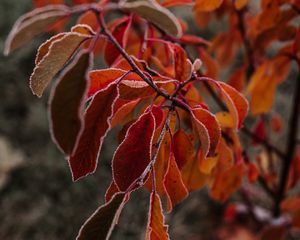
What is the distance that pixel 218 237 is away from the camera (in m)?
3.43

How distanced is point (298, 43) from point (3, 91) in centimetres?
341

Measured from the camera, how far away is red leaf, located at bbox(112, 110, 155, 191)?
49cm

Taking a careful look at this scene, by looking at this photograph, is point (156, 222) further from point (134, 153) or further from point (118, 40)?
point (118, 40)

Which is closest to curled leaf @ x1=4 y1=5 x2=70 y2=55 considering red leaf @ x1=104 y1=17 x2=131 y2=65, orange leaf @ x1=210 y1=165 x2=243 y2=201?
red leaf @ x1=104 y1=17 x2=131 y2=65

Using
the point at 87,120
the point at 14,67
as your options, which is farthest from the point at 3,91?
the point at 87,120

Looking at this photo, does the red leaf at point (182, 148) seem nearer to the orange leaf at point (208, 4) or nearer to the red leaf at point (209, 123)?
the red leaf at point (209, 123)

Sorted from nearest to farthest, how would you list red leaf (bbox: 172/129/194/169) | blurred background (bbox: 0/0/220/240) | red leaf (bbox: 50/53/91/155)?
red leaf (bbox: 50/53/91/155), red leaf (bbox: 172/129/194/169), blurred background (bbox: 0/0/220/240)

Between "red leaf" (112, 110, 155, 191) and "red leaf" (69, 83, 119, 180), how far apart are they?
3cm

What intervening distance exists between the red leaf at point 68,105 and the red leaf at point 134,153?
0.10 metres

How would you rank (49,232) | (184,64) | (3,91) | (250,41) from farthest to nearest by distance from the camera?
(3,91) < (49,232) < (250,41) < (184,64)

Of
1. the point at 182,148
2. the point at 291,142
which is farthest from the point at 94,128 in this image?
the point at 291,142

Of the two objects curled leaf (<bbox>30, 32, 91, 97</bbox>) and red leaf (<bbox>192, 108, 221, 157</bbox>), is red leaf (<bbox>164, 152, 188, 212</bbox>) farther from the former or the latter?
curled leaf (<bbox>30, 32, 91, 97</bbox>)

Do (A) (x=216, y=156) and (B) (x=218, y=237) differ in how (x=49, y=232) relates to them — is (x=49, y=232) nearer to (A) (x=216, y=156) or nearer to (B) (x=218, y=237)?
(B) (x=218, y=237)

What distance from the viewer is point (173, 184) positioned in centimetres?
56
